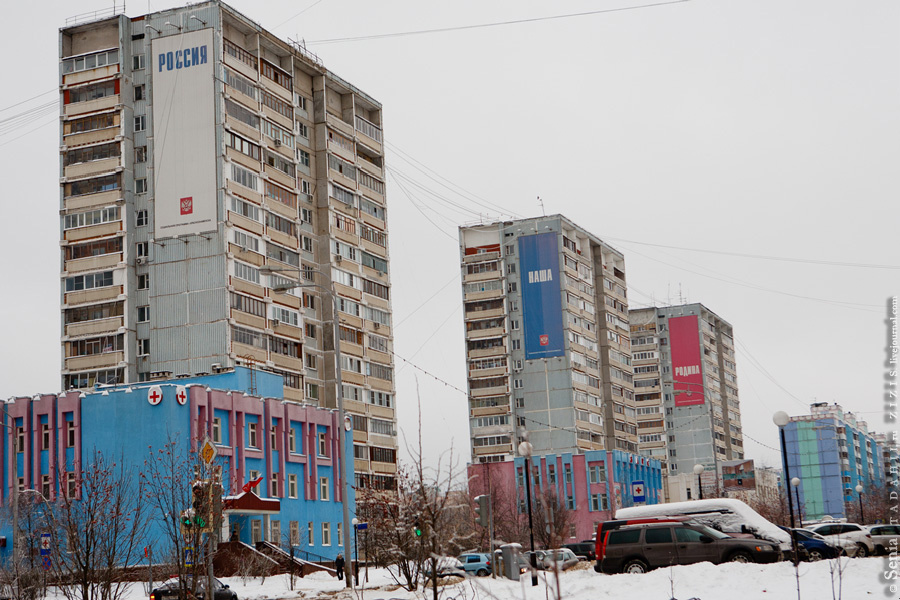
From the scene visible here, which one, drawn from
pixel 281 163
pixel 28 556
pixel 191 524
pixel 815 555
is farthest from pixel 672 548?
pixel 281 163

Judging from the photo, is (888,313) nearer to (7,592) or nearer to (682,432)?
(7,592)

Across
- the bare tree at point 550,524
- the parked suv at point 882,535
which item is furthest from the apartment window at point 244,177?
the parked suv at point 882,535

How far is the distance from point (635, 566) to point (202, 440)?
83.2ft

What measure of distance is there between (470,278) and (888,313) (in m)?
105

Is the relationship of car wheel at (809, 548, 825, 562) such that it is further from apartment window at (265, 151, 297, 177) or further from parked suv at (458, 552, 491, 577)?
apartment window at (265, 151, 297, 177)

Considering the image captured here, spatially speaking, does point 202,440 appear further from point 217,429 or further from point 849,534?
point 849,534

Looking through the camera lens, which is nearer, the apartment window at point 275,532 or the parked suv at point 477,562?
the parked suv at point 477,562

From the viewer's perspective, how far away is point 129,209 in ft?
266

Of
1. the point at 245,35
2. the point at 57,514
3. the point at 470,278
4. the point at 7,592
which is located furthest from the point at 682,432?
the point at 7,592

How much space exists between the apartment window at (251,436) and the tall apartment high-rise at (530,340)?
61617 mm

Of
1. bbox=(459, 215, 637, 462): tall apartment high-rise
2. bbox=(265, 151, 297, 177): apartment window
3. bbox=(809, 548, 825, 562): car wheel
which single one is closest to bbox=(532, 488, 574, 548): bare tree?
bbox=(809, 548, 825, 562): car wheel

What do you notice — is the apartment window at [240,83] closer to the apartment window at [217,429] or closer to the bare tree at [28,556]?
the apartment window at [217,429]

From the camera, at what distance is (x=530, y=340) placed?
406ft

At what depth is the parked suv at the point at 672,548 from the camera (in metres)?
32.5
